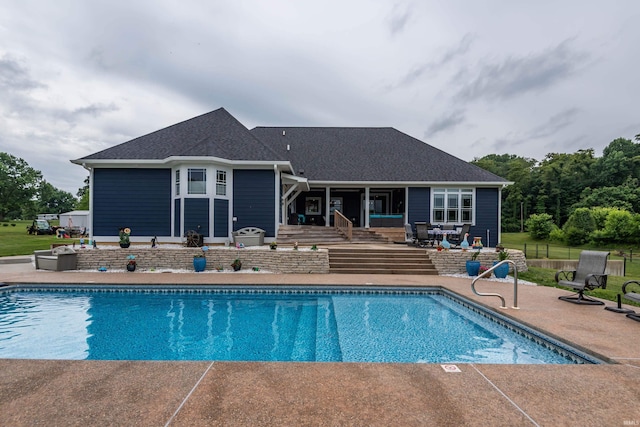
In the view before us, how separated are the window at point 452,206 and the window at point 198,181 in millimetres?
12281

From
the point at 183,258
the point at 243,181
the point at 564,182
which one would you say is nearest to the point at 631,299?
the point at 183,258

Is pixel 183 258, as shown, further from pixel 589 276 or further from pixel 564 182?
pixel 564 182

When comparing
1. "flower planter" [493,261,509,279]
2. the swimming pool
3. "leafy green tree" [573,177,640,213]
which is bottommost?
the swimming pool

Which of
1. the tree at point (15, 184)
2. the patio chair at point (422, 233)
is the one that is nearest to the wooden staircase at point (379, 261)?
the patio chair at point (422, 233)

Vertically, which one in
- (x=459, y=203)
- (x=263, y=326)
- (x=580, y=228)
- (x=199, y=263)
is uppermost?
(x=459, y=203)

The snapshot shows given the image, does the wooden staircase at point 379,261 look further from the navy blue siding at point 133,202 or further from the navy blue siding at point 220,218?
the navy blue siding at point 133,202

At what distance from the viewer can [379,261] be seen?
11570 millimetres

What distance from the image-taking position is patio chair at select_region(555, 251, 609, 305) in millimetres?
6273

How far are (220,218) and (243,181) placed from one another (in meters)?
1.98

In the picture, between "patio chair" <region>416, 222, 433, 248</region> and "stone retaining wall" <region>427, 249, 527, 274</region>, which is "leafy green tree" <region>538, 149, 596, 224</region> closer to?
"patio chair" <region>416, 222, 433, 248</region>

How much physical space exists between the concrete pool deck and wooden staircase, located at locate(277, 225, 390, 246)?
1056 centimetres

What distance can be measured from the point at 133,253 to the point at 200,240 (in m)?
2.44

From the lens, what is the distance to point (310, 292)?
345 inches

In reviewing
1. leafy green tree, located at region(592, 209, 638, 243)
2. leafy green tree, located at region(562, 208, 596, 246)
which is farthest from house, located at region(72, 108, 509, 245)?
leafy green tree, located at region(592, 209, 638, 243)
